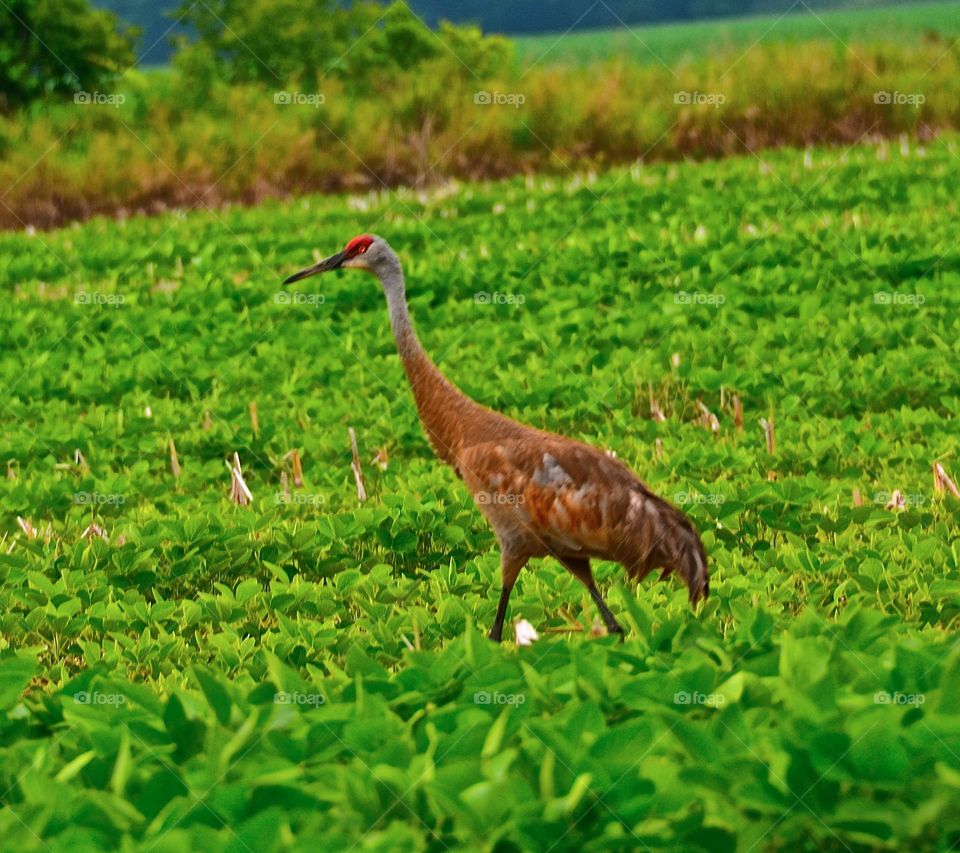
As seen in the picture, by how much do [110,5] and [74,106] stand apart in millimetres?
54786

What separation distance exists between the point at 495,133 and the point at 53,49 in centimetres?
723

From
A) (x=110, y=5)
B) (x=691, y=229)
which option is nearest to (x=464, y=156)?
(x=691, y=229)

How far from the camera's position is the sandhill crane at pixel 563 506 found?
5.88 meters

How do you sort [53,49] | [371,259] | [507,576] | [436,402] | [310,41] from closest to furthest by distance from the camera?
[507,576]
[436,402]
[371,259]
[53,49]
[310,41]

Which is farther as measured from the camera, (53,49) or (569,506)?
(53,49)

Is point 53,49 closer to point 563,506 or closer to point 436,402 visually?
point 436,402

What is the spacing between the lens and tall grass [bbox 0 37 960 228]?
17641mm

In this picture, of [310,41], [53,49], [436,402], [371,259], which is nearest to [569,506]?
[436,402]

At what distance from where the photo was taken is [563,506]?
234 inches

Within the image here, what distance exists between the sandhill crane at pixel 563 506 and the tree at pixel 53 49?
16293 mm

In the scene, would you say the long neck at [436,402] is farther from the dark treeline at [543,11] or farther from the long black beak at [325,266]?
the dark treeline at [543,11]

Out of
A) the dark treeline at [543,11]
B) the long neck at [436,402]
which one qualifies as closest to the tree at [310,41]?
the long neck at [436,402]

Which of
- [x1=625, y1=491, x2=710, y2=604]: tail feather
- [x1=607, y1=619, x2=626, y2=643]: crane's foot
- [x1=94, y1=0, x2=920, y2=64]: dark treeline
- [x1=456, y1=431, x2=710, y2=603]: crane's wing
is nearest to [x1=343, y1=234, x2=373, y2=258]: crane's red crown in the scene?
[x1=456, y1=431, x2=710, y2=603]: crane's wing

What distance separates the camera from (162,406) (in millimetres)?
10391
